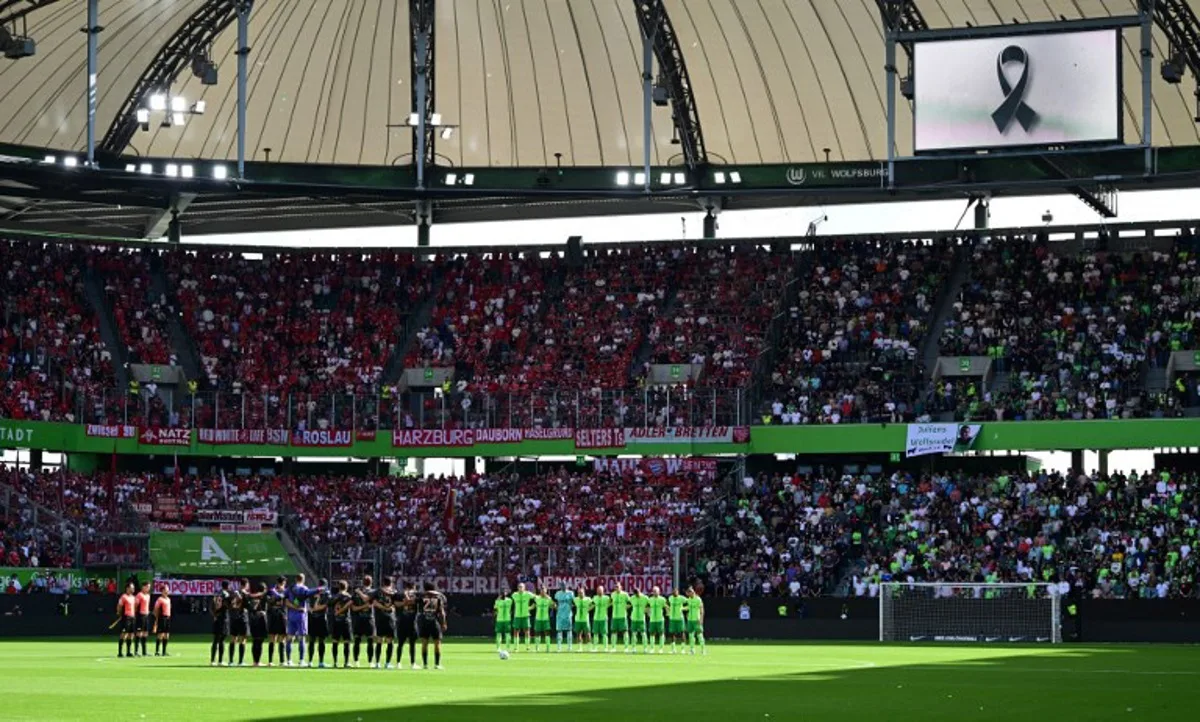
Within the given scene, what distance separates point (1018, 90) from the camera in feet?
166

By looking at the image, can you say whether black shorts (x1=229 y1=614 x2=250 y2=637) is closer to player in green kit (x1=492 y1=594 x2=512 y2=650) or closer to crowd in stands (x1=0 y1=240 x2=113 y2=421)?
player in green kit (x1=492 y1=594 x2=512 y2=650)

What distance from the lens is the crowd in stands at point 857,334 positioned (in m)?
61.5

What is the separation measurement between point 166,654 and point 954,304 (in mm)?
33136

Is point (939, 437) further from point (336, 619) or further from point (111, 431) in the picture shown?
point (336, 619)

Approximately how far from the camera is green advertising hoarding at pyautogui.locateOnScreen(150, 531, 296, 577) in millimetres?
57875

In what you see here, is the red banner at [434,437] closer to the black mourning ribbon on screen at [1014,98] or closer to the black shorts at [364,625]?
the black mourning ribbon on screen at [1014,98]

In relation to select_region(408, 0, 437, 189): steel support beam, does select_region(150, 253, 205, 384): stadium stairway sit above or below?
below

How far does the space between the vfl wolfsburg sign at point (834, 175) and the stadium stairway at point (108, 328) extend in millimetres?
24034

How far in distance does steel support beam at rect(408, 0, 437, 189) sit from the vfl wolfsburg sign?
12.3 meters

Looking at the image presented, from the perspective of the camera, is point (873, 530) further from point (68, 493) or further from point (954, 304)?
point (68, 493)

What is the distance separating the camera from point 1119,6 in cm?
5472

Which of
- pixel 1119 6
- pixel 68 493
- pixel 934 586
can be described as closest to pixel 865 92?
pixel 1119 6

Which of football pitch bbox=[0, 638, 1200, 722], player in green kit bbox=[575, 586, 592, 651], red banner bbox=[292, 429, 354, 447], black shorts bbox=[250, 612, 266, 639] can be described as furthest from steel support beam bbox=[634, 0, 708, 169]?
black shorts bbox=[250, 612, 266, 639]

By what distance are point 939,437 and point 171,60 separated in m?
26.6
